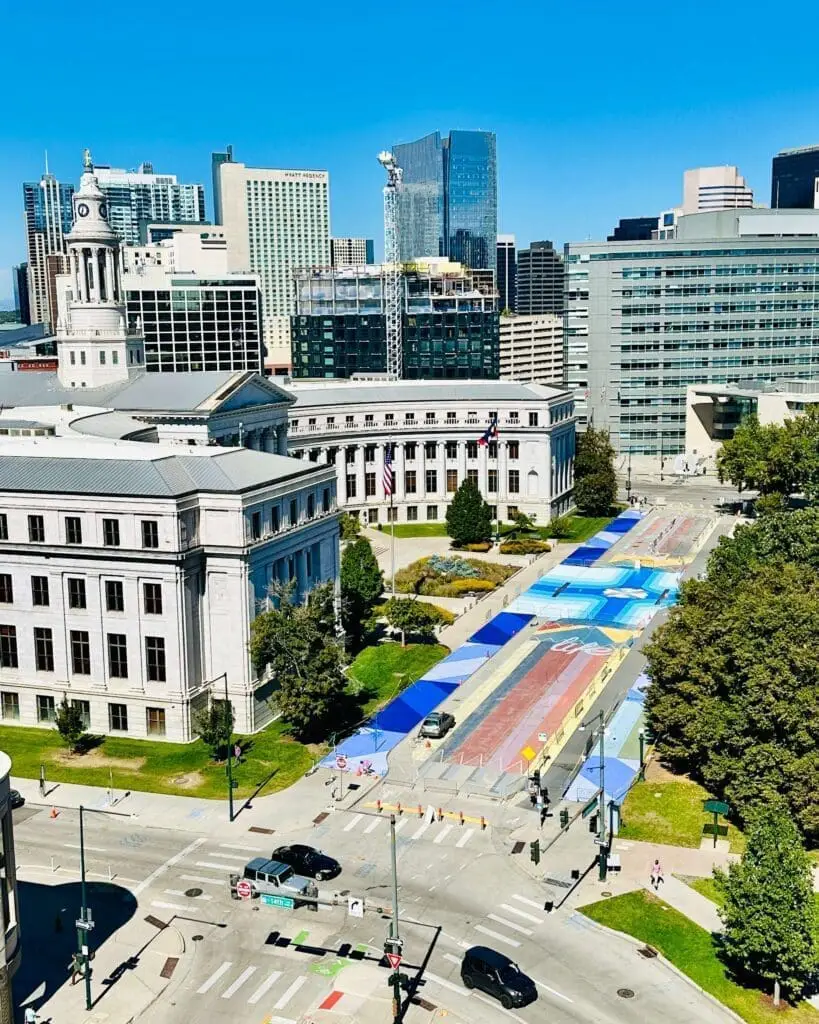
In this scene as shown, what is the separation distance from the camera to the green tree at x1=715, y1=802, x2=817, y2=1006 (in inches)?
1900

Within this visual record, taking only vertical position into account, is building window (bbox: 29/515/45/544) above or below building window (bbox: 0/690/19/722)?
above

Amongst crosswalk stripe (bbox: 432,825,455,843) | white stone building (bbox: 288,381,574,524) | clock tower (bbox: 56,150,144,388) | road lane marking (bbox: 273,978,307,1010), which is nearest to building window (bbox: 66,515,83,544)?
crosswalk stripe (bbox: 432,825,455,843)

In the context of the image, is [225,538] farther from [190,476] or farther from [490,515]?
[490,515]

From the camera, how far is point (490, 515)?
137750 mm

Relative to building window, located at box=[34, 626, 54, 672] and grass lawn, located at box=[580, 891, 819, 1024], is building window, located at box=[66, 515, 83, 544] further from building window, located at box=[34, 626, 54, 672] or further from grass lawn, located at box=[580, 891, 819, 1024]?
grass lawn, located at box=[580, 891, 819, 1024]

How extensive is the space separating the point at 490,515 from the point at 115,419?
45.4 meters

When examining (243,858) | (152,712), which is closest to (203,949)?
(243,858)

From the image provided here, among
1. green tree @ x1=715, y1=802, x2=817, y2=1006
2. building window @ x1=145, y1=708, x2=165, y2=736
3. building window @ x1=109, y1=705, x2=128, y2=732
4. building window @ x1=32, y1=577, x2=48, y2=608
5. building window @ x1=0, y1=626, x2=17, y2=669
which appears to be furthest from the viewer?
building window @ x1=0, y1=626, x2=17, y2=669

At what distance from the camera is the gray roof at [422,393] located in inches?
6073

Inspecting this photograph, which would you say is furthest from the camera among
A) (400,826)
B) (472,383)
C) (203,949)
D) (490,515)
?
(472,383)

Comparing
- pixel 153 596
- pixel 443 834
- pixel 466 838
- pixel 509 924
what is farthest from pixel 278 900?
pixel 153 596

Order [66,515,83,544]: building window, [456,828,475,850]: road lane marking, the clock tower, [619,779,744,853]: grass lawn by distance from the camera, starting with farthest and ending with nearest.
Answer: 1. the clock tower
2. [66,515,83,544]: building window
3. [456,828,475,850]: road lane marking
4. [619,779,744,853]: grass lawn

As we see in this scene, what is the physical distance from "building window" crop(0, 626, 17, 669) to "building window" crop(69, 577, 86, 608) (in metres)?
5.33

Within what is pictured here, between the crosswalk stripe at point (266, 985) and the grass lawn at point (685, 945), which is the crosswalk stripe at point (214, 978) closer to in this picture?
the crosswalk stripe at point (266, 985)
